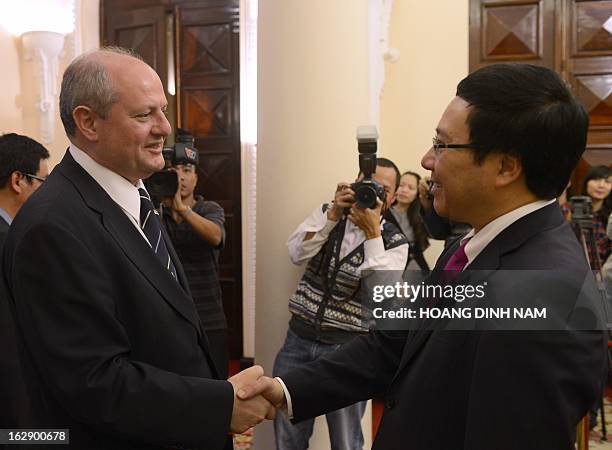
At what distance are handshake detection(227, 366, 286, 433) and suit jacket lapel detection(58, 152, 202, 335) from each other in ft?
0.71

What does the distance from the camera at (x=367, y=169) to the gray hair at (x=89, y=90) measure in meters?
1.21

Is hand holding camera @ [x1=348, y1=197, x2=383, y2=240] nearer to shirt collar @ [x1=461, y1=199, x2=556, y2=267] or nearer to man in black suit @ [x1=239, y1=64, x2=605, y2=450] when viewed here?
man in black suit @ [x1=239, y1=64, x2=605, y2=450]

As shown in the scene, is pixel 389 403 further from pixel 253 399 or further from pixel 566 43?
pixel 566 43

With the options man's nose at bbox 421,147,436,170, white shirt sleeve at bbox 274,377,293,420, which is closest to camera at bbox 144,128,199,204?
white shirt sleeve at bbox 274,377,293,420

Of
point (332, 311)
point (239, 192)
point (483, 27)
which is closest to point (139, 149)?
point (332, 311)

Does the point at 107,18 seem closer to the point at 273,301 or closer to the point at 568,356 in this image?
the point at 273,301

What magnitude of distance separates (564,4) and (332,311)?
13.1 ft

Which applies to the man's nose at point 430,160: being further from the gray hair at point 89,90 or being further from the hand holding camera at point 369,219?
the hand holding camera at point 369,219

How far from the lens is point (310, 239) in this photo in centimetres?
276

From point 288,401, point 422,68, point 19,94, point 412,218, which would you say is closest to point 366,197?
point 288,401

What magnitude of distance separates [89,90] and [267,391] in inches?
35.3

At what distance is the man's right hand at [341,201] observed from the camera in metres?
2.69

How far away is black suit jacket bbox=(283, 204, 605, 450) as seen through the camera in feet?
3.56

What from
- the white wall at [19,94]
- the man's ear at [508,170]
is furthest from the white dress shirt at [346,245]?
the white wall at [19,94]
